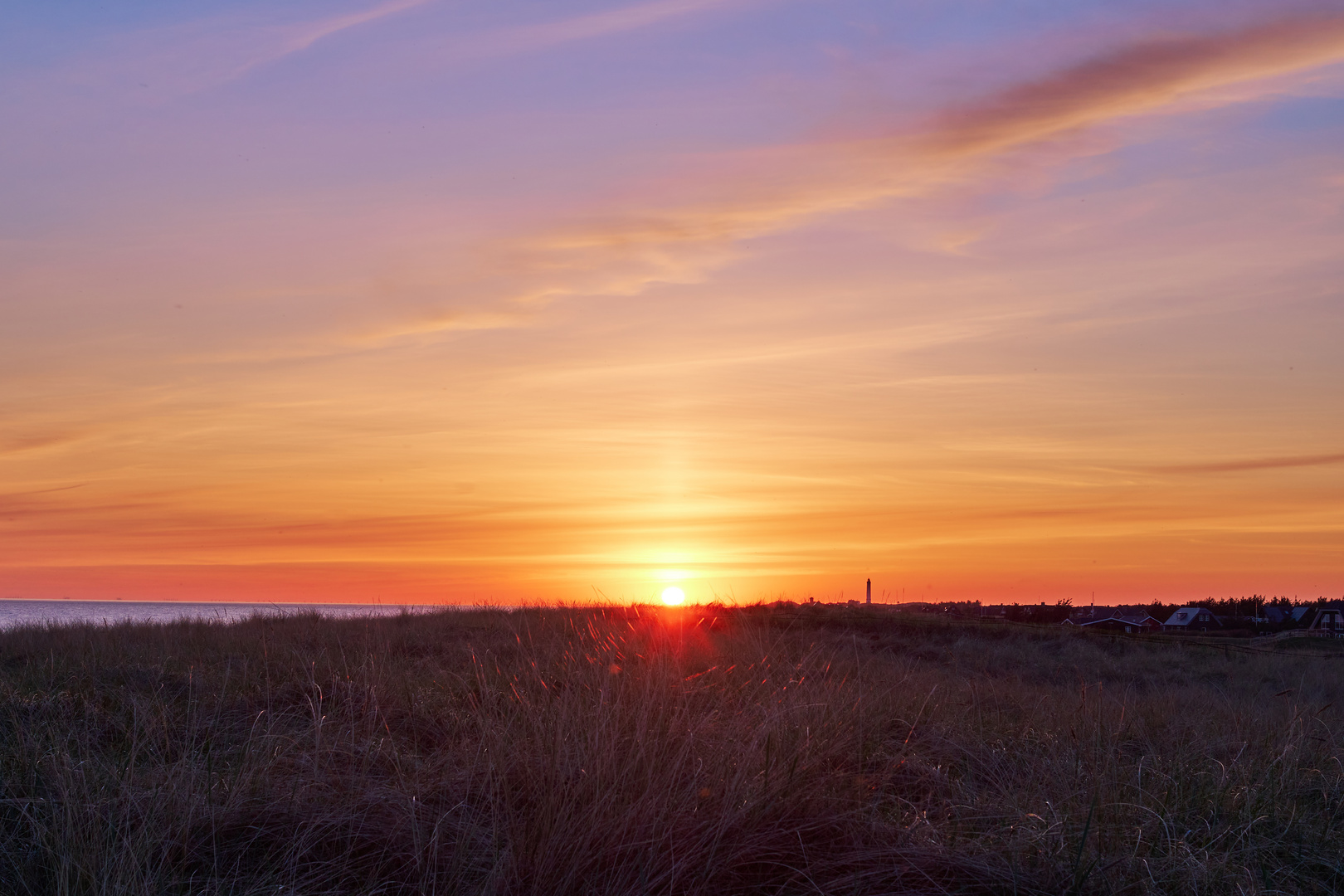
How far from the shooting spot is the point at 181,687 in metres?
8.75

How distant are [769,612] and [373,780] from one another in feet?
65.5

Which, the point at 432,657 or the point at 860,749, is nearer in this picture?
the point at 860,749

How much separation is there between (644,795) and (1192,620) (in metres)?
70.3

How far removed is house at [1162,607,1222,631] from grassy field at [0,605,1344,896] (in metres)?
62.0

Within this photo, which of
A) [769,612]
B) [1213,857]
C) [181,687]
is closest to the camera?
[1213,857]

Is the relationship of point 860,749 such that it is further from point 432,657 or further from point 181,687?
point 432,657

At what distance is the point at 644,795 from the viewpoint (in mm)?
3865

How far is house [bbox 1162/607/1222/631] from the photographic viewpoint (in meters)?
62.6

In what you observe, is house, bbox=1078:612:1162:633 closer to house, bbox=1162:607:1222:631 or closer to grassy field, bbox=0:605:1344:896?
house, bbox=1162:607:1222:631

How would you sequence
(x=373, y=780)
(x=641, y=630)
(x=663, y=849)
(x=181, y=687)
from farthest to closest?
(x=641, y=630)
(x=181, y=687)
(x=373, y=780)
(x=663, y=849)

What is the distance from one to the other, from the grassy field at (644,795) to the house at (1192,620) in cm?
6201

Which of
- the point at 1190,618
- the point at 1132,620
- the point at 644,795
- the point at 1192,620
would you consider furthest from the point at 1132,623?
the point at 644,795

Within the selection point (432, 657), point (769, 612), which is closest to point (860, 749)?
point (432, 657)

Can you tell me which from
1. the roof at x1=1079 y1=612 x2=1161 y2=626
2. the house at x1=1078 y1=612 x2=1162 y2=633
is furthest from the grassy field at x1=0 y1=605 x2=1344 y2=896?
the roof at x1=1079 y1=612 x2=1161 y2=626
